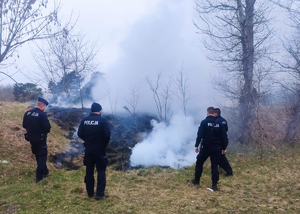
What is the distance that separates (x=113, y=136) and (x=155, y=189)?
5.02 m

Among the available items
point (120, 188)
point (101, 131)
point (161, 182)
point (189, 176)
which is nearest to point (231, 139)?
point (189, 176)

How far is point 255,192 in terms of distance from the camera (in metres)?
5.00

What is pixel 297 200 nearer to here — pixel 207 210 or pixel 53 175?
pixel 207 210

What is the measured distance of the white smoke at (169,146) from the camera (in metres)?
7.51

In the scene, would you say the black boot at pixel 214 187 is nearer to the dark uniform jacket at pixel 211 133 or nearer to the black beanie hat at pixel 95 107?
the dark uniform jacket at pixel 211 133

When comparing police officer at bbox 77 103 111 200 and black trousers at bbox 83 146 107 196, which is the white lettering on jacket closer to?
police officer at bbox 77 103 111 200

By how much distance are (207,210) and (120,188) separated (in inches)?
82.0

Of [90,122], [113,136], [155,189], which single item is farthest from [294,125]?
[90,122]

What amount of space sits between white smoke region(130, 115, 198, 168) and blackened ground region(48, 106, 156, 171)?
1.43ft

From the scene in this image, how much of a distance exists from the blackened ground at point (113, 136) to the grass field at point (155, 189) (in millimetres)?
597

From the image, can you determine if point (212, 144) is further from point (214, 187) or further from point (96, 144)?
point (96, 144)

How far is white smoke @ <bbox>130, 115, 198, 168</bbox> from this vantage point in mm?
7508

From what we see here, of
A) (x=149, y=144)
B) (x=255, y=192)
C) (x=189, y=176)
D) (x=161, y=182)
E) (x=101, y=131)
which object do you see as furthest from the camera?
(x=149, y=144)

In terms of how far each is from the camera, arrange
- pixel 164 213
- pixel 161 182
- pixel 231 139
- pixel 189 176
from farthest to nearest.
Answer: pixel 231 139 → pixel 189 176 → pixel 161 182 → pixel 164 213
